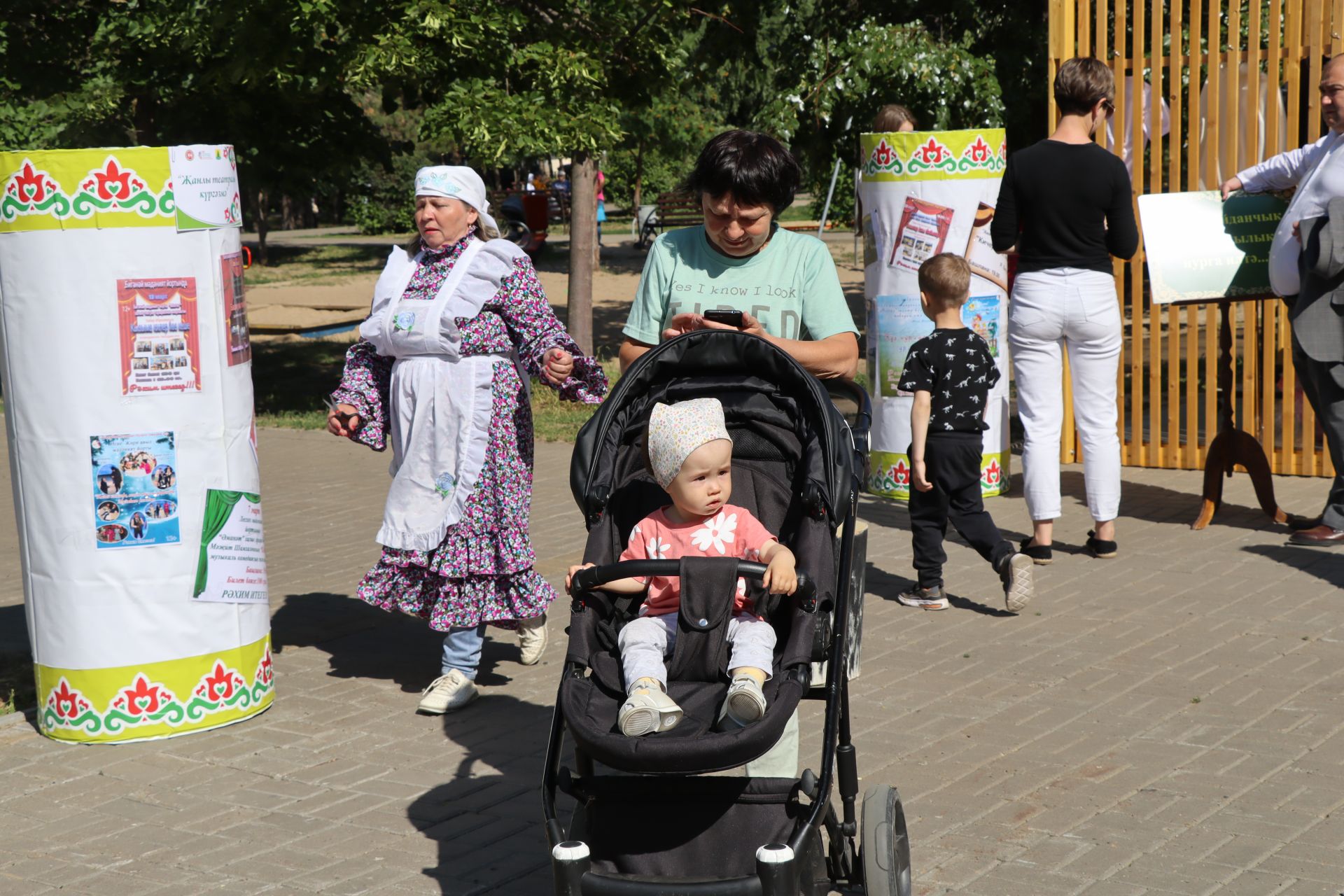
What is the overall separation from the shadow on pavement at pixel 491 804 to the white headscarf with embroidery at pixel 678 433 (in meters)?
1.19

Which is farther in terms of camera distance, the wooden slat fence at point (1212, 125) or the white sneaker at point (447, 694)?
the wooden slat fence at point (1212, 125)

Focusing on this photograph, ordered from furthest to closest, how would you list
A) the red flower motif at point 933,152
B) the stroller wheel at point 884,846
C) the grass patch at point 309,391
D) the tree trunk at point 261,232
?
the tree trunk at point 261,232
the grass patch at point 309,391
the red flower motif at point 933,152
the stroller wheel at point 884,846

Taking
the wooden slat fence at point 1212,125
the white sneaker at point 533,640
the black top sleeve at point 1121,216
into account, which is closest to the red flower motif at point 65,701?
the white sneaker at point 533,640

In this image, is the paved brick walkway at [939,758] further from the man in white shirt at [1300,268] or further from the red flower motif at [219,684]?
the man in white shirt at [1300,268]

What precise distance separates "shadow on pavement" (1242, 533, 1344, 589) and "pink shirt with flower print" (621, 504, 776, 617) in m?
4.58

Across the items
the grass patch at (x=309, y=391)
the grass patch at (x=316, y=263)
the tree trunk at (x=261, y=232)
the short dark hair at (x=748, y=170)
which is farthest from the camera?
the tree trunk at (x=261, y=232)

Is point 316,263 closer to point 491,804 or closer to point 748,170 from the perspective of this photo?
point 491,804

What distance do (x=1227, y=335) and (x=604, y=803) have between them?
20.8 ft

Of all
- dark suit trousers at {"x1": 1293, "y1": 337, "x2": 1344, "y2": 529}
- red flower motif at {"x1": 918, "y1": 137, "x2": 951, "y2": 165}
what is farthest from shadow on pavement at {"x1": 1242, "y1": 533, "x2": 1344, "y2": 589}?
red flower motif at {"x1": 918, "y1": 137, "x2": 951, "y2": 165}

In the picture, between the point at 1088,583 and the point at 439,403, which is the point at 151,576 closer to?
the point at 439,403

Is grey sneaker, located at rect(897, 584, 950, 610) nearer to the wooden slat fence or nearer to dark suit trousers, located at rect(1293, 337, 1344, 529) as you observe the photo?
dark suit trousers, located at rect(1293, 337, 1344, 529)

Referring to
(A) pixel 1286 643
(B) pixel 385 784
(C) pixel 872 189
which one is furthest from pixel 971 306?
(B) pixel 385 784

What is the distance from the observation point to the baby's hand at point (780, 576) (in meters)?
3.57

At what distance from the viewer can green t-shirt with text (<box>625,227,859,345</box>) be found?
451 centimetres
